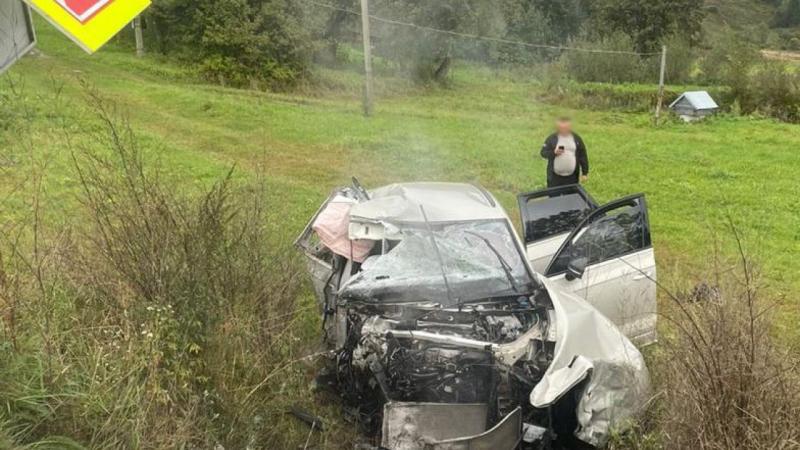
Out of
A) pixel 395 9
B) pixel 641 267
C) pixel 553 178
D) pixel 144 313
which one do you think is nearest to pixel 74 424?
pixel 144 313

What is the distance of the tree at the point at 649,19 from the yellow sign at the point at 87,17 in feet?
71.7

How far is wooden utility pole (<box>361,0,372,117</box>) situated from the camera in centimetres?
1581

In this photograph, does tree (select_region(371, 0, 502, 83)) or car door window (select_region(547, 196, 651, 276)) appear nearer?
car door window (select_region(547, 196, 651, 276))

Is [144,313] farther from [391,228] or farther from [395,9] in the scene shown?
[395,9]

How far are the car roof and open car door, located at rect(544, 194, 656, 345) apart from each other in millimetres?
677

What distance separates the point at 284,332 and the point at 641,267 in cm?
313

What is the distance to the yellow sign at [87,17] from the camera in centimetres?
256

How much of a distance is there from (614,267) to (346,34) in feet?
58.1

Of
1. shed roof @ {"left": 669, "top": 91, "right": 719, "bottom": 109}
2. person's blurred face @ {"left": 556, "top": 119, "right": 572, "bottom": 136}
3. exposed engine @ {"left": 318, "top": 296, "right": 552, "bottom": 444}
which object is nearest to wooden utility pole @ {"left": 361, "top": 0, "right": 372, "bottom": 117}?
person's blurred face @ {"left": 556, "top": 119, "right": 572, "bottom": 136}

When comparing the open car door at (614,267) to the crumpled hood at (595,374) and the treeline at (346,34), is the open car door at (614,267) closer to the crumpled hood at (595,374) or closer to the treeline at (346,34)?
the crumpled hood at (595,374)

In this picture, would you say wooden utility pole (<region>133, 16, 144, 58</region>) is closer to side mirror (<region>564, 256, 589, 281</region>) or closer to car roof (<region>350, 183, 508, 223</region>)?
car roof (<region>350, 183, 508, 223</region>)

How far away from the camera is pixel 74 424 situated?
3.26 m

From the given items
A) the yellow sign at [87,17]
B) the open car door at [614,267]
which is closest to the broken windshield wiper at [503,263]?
the open car door at [614,267]

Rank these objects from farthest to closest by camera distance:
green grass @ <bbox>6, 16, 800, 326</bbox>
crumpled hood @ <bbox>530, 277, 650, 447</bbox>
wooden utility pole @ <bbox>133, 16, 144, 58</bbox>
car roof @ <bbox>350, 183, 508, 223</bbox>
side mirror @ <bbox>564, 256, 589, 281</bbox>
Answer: wooden utility pole @ <bbox>133, 16, 144, 58</bbox> < green grass @ <bbox>6, 16, 800, 326</bbox> < side mirror @ <bbox>564, 256, 589, 281</bbox> < car roof @ <bbox>350, 183, 508, 223</bbox> < crumpled hood @ <bbox>530, 277, 650, 447</bbox>
